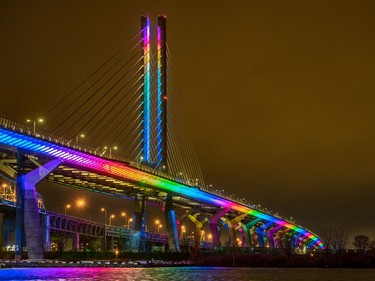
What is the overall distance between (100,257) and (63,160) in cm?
1400

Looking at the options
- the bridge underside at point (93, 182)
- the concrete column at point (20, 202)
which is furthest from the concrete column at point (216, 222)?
the concrete column at point (20, 202)

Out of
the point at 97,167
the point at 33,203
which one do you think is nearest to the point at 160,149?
the point at 97,167

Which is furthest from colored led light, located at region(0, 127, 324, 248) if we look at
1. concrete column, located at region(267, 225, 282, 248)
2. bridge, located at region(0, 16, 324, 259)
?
concrete column, located at region(267, 225, 282, 248)

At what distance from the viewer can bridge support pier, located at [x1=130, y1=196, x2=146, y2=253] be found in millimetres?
108125

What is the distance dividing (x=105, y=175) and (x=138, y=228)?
2662 centimetres

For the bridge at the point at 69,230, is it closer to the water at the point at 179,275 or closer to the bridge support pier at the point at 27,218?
the bridge support pier at the point at 27,218

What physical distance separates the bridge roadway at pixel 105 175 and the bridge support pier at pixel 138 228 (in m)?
0.27

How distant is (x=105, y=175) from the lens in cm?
8650

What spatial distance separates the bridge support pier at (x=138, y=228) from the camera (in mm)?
108125

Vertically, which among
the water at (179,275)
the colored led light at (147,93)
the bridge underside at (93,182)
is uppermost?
the colored led light at (147,93)

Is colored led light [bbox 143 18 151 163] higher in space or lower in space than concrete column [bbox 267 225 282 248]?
higher

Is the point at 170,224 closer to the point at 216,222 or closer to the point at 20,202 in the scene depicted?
the point at 216,222

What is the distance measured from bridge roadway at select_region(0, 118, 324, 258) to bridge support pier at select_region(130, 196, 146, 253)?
27 centimetres

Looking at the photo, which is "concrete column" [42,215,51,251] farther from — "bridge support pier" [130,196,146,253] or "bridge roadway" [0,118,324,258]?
"bridge support pier" [130,196,146,253]
